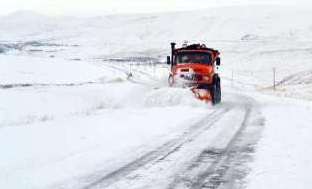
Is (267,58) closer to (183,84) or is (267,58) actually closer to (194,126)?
(183,84)

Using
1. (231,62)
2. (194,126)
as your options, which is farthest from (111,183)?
(231,62)

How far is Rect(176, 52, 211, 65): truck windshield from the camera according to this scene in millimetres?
26047

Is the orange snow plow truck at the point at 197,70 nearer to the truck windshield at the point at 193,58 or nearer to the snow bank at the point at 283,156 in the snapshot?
the truck windshield at the point at 193,58

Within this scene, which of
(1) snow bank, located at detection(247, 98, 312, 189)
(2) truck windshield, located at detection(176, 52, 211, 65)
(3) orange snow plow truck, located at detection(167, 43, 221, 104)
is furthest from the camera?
(2) truck windshield, located at detection(176, 52, 211, 65)

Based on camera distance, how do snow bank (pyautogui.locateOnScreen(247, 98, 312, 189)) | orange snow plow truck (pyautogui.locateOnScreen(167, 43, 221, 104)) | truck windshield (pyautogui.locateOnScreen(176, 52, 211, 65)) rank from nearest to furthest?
snow bank (pyautogui.locateOnScreen(247, 98, 312, 189)), orange snow plow truck (pyautogui.locateOnScreen(167, 43, 221, 104)), truck windshield (pyautogui.locateOnScreen(176, 52, 211, 65))

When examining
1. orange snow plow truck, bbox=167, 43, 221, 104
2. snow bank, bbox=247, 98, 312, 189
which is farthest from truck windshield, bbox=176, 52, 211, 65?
snow bank, bbox=247, 98, 312, 189

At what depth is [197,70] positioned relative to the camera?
83.7ft

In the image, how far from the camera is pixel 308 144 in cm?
1255

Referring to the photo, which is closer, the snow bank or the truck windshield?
the snow bank

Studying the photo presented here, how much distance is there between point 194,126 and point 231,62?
92010 millimetres

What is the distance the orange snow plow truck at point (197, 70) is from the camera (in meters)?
25.0

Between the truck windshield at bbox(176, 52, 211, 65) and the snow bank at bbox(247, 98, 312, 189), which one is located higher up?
the truck windshield at bbox(176, 52, 211, 65)

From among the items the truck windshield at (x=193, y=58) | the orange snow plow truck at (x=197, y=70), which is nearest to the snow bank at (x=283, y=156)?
the orange snow plow truck at (x=197, y=70)

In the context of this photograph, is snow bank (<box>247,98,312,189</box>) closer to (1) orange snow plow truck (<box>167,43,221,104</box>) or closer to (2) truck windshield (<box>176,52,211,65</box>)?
(1) orange snow plow truck (<box>167,43,221,104</box>)
